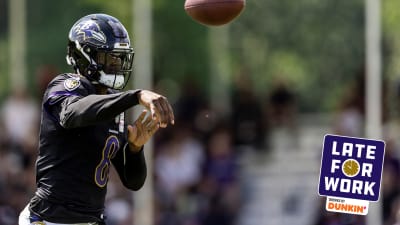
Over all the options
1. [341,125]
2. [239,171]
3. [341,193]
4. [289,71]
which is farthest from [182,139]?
[289,71]

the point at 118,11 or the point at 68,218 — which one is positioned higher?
the point at 118,11

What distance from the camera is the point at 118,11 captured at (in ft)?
65.0

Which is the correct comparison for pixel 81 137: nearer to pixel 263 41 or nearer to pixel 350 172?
pixel 350 172

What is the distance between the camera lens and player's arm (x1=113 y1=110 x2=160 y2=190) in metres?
6.01

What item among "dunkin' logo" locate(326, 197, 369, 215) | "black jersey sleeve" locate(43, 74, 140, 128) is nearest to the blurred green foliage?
"dunkin' logo" locate(326, 197, 369, 215)

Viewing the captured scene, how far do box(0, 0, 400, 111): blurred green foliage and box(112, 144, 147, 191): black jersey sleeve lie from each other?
455 inches

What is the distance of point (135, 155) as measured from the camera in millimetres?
6172

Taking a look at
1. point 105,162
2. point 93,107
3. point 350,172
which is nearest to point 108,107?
point 93,107

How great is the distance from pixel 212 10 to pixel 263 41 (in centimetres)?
2073

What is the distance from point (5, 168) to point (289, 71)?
52.8ft

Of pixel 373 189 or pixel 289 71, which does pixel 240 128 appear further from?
pixel 289 71

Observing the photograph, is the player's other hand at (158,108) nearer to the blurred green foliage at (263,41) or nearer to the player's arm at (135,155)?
the player's arm at (135,155)

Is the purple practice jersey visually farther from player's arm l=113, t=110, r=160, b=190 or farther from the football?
the football

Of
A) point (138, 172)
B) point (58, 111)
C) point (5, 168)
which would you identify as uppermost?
point (58, 111)
